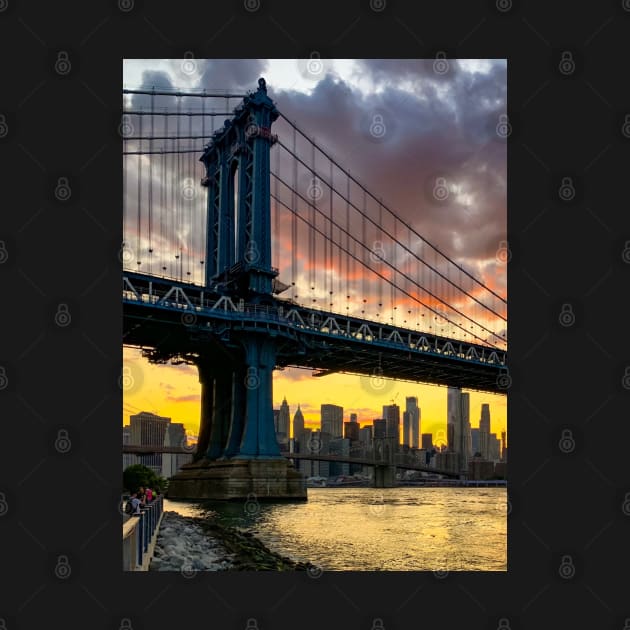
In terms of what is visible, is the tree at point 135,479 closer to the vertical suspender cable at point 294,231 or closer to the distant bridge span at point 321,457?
the distant bridge span at point 321,457

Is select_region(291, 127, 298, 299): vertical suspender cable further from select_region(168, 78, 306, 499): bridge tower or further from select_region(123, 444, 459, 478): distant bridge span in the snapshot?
select_region(123, 444, 459, 478): distant bridge span

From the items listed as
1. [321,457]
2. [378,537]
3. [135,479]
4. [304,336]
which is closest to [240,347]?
[304,336]

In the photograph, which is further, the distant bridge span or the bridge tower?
the distant bridge span

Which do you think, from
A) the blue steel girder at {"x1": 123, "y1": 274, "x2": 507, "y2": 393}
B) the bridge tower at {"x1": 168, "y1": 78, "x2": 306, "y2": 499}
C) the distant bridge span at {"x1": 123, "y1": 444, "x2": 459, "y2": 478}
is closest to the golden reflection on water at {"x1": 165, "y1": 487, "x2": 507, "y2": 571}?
the bridge tower at {"x1": 168, "y1": 78, "x2": 306, "y2": 499}

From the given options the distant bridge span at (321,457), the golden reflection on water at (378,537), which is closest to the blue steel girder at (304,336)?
the golden reflection on water at (378,537)
